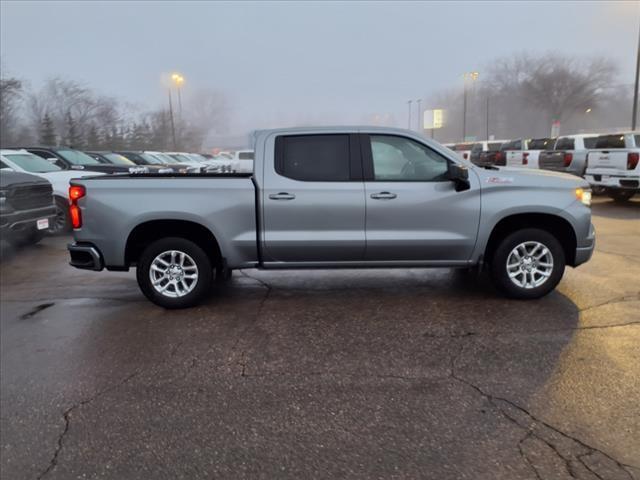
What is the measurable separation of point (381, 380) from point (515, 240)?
248 cm

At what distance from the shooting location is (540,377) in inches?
144

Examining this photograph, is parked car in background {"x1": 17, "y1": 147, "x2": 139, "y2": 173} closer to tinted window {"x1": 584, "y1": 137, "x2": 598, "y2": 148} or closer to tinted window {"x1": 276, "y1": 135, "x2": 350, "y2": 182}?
tinted window {"x1": 276, "y1": 135, "x2": 350, "y2": 182}

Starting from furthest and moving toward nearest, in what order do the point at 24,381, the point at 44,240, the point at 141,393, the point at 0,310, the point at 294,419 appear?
the point at 44,240 → the point at 0,310 → the point at 24,381 → the point at 141,393 → the point at 294,419

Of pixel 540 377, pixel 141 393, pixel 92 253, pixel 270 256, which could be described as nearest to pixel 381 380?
pixel 540 377

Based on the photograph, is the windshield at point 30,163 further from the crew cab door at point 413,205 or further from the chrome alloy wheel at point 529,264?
the chrome alloy wheel at point 529,264

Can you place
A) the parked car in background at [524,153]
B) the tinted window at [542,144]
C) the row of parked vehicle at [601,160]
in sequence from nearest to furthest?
the row of parked vehicle at [601,160] < the parked car in background at [524,153] < the tinted window at [542,144]

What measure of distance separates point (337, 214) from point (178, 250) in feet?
5.68

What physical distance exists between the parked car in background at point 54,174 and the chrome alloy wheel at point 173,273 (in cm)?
562

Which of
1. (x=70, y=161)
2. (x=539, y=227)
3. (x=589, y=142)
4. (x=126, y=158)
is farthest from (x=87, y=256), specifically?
(x=589, y=142)

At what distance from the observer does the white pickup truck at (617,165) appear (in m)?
11.8

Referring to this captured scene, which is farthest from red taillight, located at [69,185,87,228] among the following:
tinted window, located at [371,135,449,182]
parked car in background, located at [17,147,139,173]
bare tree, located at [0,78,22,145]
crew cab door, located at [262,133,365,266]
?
bare tree, located at [0,78,22,145]

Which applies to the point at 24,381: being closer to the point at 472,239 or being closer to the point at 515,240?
the point at 472,239

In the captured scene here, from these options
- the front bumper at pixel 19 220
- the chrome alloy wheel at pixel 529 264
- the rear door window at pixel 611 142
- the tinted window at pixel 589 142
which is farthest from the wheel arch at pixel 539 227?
the tinted window at pixel 589 142

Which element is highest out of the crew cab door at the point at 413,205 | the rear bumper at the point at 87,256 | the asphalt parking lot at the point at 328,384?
the crew cab door at the point at 413,205
